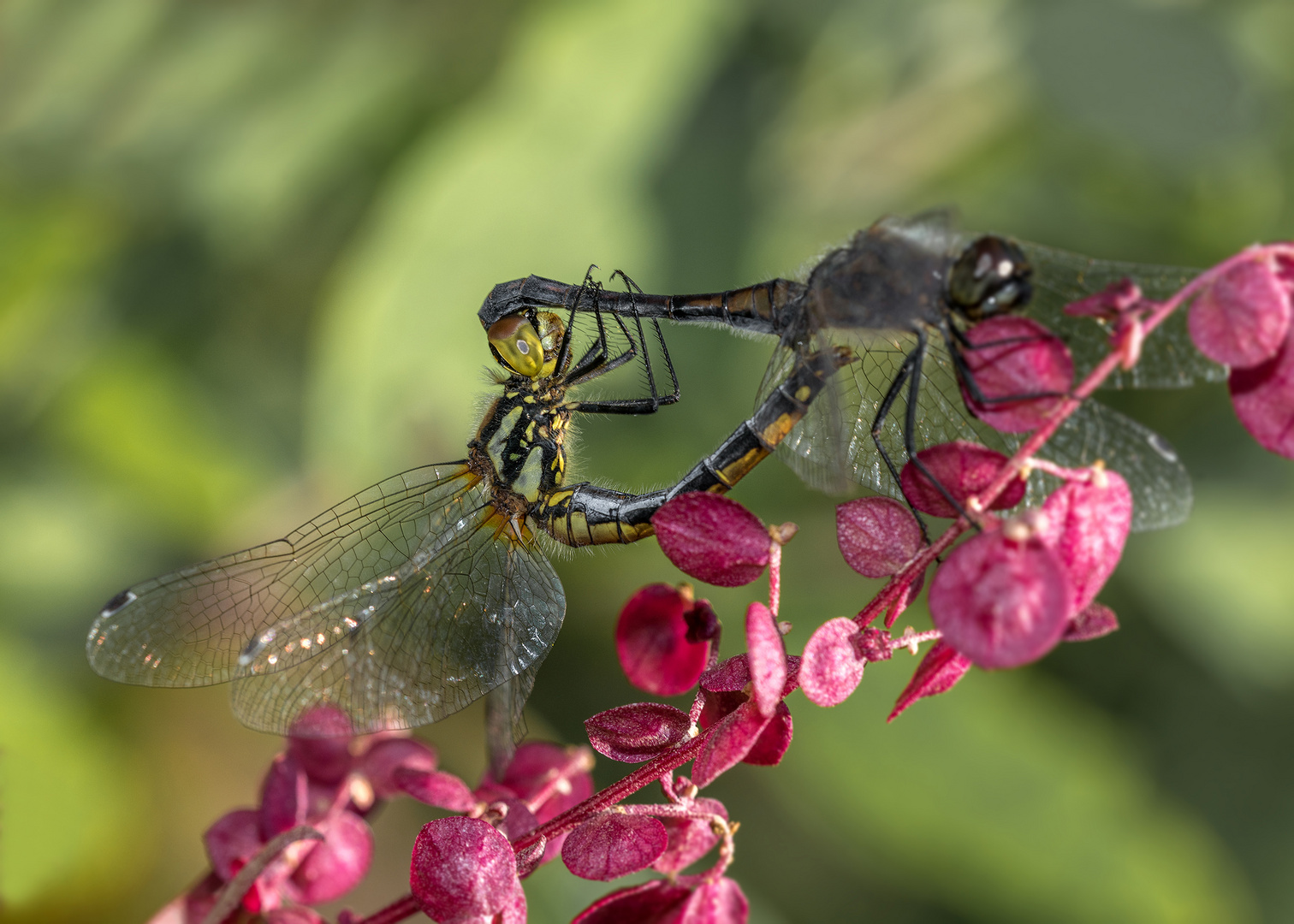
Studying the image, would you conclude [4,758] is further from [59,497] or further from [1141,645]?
[1141,645]

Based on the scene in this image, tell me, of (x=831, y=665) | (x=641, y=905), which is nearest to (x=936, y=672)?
(x=831, y=665)

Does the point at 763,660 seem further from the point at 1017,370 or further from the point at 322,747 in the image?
the point at 322,747

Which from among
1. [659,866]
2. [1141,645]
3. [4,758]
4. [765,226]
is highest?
[765,226]

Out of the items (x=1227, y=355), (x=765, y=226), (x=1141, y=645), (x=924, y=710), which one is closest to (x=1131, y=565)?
(x=1141, y=645)

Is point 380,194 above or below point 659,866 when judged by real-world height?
above

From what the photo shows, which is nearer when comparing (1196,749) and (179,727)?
(179,727)

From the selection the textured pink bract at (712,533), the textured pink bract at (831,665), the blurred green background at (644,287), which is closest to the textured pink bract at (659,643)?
the textured pink bract at (712,533)

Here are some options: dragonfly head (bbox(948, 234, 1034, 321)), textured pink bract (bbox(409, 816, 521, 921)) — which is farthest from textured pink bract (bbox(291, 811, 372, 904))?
dragonfly head (bbox(948, 234, 1034, 321))
